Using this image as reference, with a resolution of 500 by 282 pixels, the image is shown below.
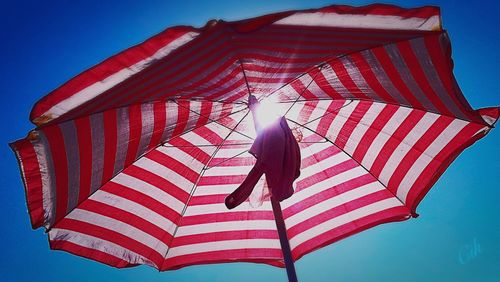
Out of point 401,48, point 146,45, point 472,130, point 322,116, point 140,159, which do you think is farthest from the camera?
point 322,116

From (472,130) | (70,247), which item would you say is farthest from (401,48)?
(70,247)

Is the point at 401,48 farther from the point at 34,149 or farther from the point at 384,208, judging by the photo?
the point at 34,149

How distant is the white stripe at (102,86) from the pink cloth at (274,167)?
92 cm

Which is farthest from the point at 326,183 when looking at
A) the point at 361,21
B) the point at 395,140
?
the point at 361,21

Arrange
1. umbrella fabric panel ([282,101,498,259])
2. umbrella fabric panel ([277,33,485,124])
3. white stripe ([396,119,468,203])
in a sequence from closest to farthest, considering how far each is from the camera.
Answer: umbrella fabric panel ([277,33,485,124]) → white stripe ([396,119,468,203]) → umbrella fabric panel ([282,101,498,259])

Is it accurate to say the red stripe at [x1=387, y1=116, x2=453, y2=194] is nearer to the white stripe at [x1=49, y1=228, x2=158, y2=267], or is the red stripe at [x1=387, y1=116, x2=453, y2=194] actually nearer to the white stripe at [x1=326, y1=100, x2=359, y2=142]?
the white stripe at [x1=326, y1=100, x2=359, y2=142]

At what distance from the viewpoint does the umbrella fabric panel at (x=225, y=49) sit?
196 centimetres

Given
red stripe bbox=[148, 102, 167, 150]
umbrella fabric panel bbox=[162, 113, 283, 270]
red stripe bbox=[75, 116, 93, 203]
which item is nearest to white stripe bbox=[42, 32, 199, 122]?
red stripe bbox=[75, 116, 93, 203]

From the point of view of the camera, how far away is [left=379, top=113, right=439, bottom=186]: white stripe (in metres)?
3.12

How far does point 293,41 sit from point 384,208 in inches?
70.6

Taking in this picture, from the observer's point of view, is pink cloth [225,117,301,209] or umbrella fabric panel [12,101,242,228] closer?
umbrella fabric panel [12,101,242,228]

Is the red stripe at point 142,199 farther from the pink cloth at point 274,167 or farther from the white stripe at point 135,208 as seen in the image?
the pink cloth at point 274,167

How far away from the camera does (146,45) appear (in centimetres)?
194

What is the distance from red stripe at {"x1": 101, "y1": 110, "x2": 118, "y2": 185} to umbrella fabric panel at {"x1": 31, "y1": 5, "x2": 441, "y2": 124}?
0.29m
